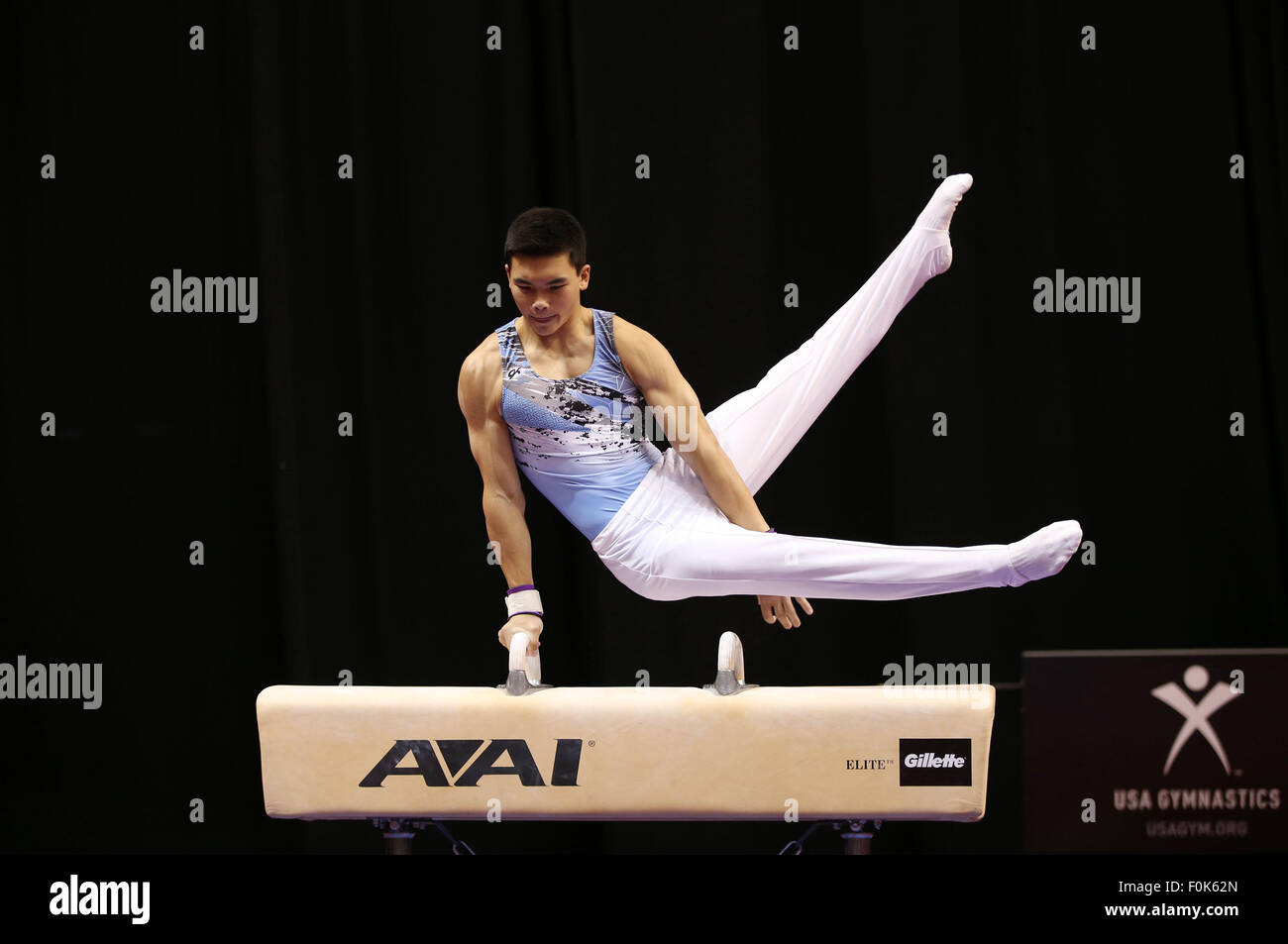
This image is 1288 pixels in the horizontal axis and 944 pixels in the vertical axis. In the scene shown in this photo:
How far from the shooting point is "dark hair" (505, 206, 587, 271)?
3533mm

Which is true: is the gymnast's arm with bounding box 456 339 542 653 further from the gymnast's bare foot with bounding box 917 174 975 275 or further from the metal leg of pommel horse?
the gymnast's bare foot with bounding box 917 174 975 275

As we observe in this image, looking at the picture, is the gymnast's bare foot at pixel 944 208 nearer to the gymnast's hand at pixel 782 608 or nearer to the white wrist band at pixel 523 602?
the gymnast's hand at pixel 782 608

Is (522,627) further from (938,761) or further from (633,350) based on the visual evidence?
(938,761)

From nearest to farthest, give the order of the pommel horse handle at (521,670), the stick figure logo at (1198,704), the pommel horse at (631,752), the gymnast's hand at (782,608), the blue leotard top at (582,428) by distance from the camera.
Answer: the stick figure logo at (1198,704)
the pommel horse at (631,752)
the pommel horse handle at (521,670)
the blue leotard top at (582,428)
the gymnast's hand at (782,608)

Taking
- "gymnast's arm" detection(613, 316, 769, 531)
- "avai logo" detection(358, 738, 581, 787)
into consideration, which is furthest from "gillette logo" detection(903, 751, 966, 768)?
"avai logo" detection(358, 738, 581, 787)

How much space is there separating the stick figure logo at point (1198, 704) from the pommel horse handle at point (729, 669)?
105 centimetres

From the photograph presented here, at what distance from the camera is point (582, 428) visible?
369 centimetres

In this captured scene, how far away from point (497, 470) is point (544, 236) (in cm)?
67

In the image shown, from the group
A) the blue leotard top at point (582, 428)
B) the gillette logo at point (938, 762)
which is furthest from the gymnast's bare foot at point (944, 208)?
the gillette logo at point (938, 762)

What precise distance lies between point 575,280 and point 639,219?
50.5 inches

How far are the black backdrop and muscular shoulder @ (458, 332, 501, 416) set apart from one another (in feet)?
3.92

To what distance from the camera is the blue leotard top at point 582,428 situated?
3.67 m

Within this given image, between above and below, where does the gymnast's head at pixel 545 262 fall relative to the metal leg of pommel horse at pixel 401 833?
above
